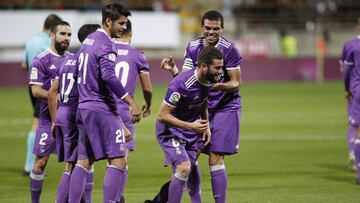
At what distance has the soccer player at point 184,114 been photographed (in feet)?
33.1

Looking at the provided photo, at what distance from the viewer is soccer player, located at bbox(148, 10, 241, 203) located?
36.5 feet

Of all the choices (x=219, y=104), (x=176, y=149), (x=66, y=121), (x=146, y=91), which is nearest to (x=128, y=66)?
(x=146, y=91)

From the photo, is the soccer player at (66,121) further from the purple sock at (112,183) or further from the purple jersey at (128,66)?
the purple jersey at (128,66)

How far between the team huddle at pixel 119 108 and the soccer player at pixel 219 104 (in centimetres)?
1

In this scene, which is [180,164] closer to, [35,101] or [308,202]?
[308,202]

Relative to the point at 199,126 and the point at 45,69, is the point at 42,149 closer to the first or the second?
the point at 45,69

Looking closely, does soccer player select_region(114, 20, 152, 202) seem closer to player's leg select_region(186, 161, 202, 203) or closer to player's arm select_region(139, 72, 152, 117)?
player's arm select_region(139, 72, 152, 117)

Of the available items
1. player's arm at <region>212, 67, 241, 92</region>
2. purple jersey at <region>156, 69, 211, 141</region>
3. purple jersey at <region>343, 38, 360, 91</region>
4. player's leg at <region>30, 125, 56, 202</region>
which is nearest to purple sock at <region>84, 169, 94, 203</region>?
player's leg at <region>30, 125, 56, 202</region>

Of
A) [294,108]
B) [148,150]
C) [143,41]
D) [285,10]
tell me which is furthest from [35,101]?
[285,10]

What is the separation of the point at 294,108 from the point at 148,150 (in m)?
11.5

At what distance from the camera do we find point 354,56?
584 inches

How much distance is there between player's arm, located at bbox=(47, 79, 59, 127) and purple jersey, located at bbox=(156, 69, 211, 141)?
4.48ft

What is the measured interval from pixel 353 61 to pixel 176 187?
5589 mm

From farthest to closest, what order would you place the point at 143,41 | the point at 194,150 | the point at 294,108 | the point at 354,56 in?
the point at 143,41 → the point at 294,108 → the point at 354,56 → the point at 194,150
